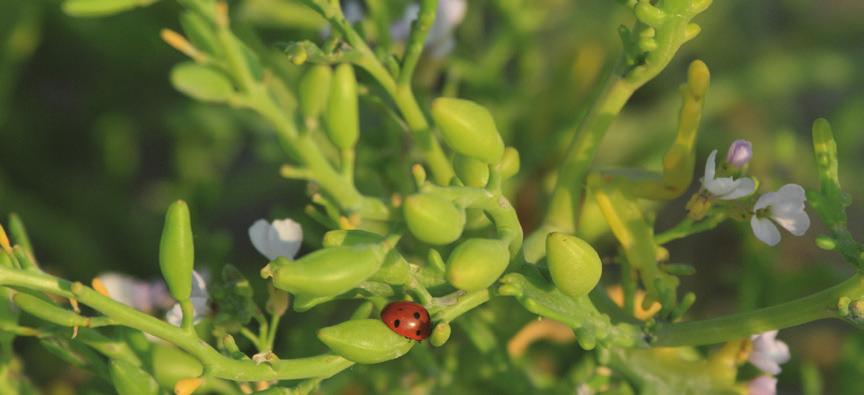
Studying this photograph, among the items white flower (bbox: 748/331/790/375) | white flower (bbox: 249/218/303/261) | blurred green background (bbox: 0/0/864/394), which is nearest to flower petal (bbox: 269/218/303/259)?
white flower (bbox: 249/218/303/261)

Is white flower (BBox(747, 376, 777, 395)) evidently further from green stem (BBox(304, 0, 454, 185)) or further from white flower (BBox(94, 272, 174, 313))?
white flower (BBox(94, 272, 174, 313))

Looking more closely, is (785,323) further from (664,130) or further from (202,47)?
(664,130)

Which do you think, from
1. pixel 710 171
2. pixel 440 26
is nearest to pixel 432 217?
pixel 710 171

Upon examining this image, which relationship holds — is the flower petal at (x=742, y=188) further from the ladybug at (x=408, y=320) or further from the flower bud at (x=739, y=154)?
the ladybug at (x=408, y=320)

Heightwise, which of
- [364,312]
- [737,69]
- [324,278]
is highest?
[324,278]

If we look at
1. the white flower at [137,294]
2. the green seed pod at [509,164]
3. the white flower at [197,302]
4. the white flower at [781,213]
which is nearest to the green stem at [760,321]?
the white flower at [781,213]

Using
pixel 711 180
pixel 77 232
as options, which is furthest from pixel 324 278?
pixel 77 232
